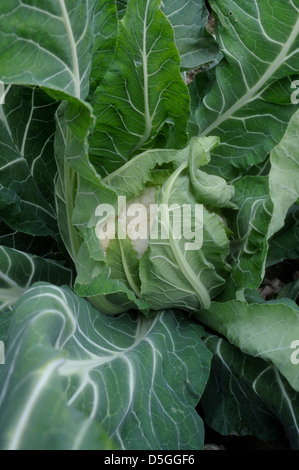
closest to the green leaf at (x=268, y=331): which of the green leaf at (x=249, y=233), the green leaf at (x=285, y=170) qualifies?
the green leaf at (x=249, y=233)

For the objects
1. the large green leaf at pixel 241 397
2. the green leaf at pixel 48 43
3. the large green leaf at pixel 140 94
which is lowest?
the large green leaf at pixel 241 397

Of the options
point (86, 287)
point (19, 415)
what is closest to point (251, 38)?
point (86, 287)

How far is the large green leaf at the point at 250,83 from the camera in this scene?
1083 mm

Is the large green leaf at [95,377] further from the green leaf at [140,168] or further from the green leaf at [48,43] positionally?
the green leaf at [48,43]

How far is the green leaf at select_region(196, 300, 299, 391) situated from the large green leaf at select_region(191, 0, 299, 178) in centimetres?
40

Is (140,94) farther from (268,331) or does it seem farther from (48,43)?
(268,331)

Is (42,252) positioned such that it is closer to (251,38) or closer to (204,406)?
(204,406)

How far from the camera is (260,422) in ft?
3.58

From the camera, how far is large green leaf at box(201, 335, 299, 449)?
103 cm

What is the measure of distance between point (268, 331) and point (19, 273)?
0.55 meters

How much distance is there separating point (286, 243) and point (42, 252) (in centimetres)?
Answer: 61

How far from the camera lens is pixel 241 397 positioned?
3.59 ft

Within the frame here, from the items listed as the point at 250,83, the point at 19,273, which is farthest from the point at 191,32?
the point at 19,273

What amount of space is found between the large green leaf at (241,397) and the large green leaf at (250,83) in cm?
44
